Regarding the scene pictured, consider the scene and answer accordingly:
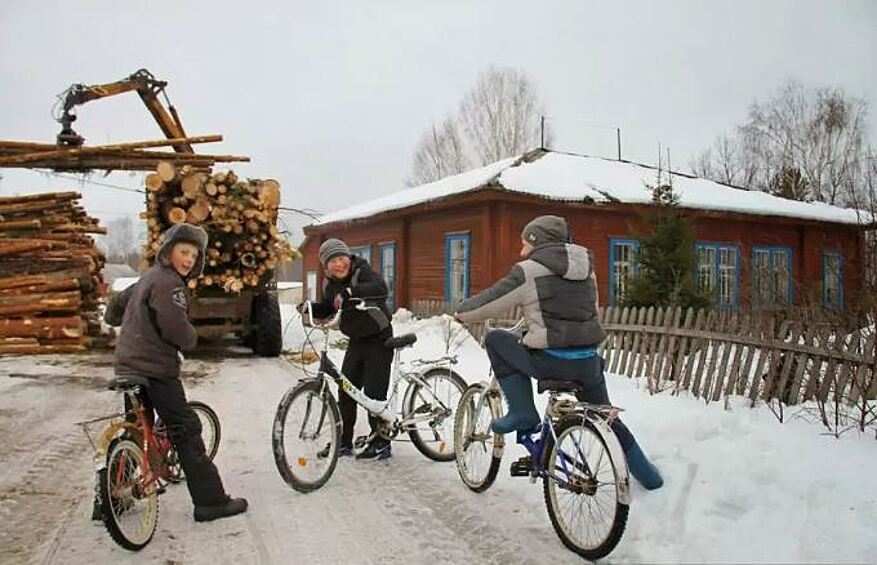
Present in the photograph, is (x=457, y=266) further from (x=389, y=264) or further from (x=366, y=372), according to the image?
(x=366, y=372)

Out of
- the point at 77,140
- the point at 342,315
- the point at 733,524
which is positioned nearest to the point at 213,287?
the point at 77,140

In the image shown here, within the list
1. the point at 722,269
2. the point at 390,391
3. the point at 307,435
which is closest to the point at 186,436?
the point at 307,435

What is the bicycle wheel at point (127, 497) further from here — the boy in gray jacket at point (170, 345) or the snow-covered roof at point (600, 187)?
the snow-covered roof at point (600, 187)

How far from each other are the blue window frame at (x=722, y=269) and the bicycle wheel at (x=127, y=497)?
16846 mm

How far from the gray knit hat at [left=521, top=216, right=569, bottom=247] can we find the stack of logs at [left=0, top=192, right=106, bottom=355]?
11193 mm

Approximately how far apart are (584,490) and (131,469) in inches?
96.3

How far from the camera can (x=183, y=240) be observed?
3850mm

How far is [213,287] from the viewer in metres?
11.4

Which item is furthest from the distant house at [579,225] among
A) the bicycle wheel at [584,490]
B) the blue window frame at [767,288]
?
the bicycle wheel at [584,490]

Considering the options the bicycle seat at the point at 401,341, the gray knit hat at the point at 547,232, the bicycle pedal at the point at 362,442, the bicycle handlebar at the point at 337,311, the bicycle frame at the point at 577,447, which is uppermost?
the gray knit hat at the point at 547,232

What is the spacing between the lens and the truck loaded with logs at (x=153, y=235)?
36.5ft

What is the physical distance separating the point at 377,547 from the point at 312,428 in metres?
1.17

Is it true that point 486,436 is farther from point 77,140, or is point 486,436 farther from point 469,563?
point 77,140

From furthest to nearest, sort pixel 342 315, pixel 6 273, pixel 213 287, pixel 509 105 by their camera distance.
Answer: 1. pixel 509 105
2. pixel 6 273
3. pixel 213 287
4. pixel 342 315
